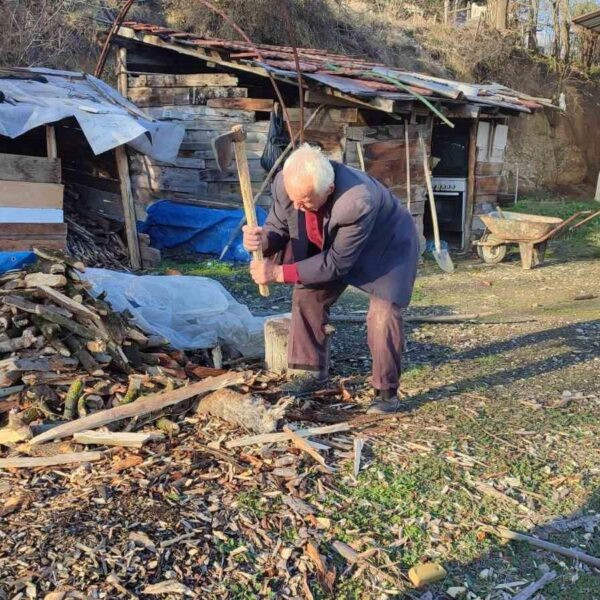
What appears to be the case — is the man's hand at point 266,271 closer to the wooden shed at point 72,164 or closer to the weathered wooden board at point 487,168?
the wooden shed at point 72,164

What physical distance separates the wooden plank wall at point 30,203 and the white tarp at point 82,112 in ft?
1.37

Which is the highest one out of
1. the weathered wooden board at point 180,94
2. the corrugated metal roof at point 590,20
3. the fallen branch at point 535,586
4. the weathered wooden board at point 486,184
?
the corrugated metal roof at point 590,20

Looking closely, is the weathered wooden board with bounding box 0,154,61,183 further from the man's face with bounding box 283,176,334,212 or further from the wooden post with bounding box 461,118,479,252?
the wooden post with bounding box 461,118,479,252

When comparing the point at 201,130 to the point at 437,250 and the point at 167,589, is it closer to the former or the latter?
the point at 437,250

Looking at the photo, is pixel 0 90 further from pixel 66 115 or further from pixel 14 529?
pixel 14 529

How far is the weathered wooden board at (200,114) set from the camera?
11648mm

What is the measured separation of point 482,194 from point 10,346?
9865mm

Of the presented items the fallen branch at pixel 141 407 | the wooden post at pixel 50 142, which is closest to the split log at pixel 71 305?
the fallen branch at pixel 141 407

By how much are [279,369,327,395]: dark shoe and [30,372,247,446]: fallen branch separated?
0.39m

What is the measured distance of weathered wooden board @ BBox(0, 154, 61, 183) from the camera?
8.14 meters

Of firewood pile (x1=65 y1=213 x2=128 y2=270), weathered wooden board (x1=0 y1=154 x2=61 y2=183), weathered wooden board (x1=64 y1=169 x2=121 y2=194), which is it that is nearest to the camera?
weathered wooden board (x1=0 y1=154 x2=61 y2=183)

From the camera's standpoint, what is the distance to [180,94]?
1216cm

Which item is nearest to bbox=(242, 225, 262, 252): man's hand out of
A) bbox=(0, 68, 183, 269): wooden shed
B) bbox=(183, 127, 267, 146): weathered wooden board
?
bbox=(0, 68, 183, 269): wooden shed

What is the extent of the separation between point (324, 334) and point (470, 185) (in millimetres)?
8480
